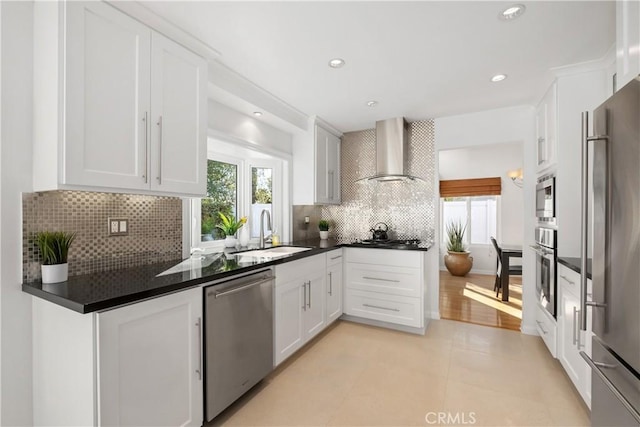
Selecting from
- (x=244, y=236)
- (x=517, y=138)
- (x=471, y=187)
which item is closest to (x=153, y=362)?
(x=244, y=236)

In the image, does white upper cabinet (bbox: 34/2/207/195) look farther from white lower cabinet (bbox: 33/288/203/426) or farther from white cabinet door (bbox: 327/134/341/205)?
white cabinet door (bbox: 327/134/341/205)

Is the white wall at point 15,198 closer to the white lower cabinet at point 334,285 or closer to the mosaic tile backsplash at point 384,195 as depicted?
the white lower cabinet at point 334,285

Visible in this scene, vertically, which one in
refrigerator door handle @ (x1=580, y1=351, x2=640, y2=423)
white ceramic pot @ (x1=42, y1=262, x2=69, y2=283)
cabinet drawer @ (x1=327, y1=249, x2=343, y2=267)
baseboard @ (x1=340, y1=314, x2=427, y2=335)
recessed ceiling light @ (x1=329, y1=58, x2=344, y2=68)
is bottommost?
baseboard @ (x1=340, y1=314, x2=427, y2=335)

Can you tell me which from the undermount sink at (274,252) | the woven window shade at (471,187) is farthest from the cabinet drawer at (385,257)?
the woven window shade at (471,187)

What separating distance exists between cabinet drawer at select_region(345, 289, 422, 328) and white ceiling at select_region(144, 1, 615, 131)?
206 centimetres

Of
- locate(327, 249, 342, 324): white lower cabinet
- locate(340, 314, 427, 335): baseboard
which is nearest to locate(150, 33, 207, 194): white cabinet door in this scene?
locate(327, 249, 342, 324): white lower cabinet

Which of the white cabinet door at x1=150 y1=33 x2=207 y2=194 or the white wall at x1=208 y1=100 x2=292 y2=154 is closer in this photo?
the white cabinet door at x1=150 y1=33 x2=207 y2=194

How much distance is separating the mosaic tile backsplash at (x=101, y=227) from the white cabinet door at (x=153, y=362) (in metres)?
0.62

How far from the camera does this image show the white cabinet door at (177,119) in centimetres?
167

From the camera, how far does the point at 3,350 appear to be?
4.40 feet

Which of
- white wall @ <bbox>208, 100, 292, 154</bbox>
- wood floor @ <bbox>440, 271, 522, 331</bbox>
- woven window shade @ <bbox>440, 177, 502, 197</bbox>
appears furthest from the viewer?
woven window shade @ <bbox>440, 177, 502, 197</bbox>

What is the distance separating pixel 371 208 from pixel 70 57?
127 inches

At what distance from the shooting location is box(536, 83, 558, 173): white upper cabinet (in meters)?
2.46

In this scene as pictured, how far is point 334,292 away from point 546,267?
6.34ft
